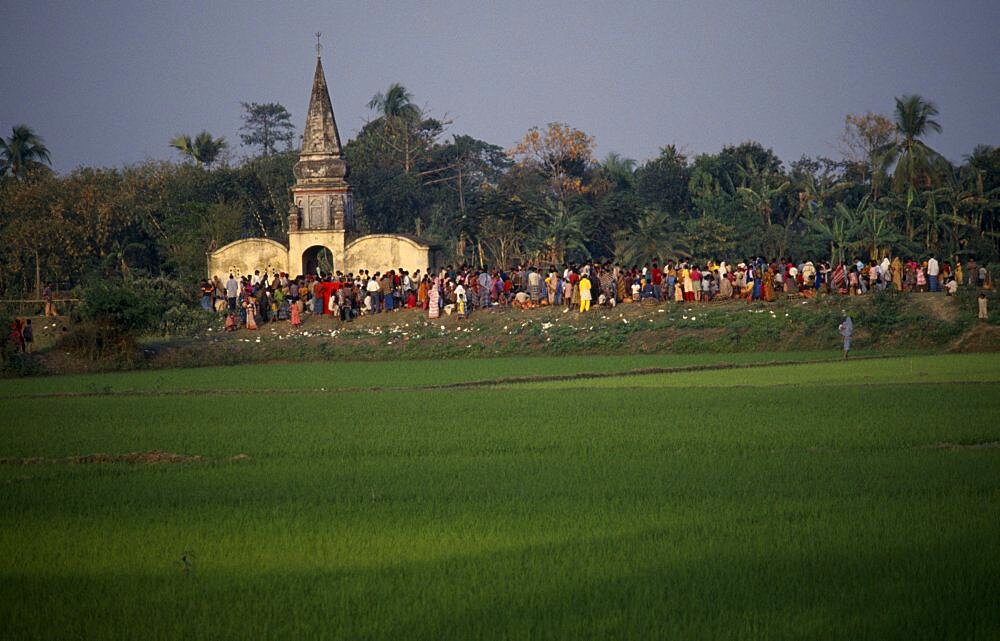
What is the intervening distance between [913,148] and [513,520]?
1798 inches

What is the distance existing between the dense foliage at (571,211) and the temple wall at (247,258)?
2.41m

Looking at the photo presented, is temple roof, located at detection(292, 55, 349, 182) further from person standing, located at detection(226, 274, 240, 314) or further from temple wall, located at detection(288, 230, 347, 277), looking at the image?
person standing, located at detection(226, 274, 240, 314)

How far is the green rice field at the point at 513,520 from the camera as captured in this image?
8.04 m

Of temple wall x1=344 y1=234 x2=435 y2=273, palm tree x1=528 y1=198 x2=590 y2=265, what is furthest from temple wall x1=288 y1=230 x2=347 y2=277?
palm tree x1=528 y1=198 x2=590 y2=265

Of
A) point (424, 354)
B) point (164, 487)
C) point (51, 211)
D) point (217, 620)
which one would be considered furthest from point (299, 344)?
point (217, 620)

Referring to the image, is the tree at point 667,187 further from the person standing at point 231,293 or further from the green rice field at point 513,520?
the green rice field at point 513,520

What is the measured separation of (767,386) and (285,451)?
10.5m

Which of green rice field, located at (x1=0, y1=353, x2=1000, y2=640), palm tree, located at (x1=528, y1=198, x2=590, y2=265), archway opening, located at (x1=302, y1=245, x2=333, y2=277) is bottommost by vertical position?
green rice field, located at (x1=0, y1=353, x2=1000, y2=640)

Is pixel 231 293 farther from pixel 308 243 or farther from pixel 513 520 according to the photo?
pixel 513 520

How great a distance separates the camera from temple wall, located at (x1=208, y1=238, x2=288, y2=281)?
46.6 metres

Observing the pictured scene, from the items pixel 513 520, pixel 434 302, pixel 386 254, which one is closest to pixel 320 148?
pixel 386 254

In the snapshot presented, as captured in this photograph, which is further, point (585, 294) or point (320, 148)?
point (320, 148)

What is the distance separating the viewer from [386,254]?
45469 mm

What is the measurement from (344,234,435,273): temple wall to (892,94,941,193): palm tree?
19.7 metres
